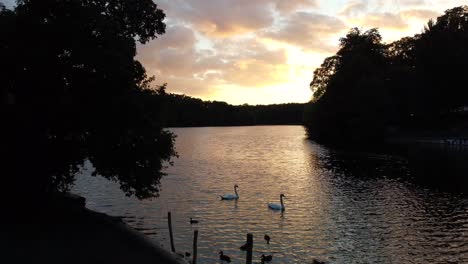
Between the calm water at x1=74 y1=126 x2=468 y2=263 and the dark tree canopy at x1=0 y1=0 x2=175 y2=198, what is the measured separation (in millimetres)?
6247

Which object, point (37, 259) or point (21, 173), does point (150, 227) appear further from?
point (37, 259)

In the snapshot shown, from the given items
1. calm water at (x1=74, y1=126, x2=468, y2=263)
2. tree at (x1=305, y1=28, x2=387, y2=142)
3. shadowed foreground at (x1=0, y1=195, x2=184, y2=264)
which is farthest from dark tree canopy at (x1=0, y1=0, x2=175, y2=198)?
tree at (x1=305, y1=28, x2=387, y2=142)

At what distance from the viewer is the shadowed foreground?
18456mm

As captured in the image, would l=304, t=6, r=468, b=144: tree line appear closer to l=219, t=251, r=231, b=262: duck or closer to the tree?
the tree

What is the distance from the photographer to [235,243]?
2534 cm

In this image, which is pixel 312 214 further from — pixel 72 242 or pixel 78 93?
pixel 78 93

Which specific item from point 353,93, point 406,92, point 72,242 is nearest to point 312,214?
point 72,242

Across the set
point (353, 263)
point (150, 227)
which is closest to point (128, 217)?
point (150, 227)

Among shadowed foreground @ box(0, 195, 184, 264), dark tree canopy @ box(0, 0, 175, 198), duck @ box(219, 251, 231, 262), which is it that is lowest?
duck @ box(219, 251, 231, 262)

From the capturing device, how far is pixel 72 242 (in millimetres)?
20391

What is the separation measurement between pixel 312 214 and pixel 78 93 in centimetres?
1944

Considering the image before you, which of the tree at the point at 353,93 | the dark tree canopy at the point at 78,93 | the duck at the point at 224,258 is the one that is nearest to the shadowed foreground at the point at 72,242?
the dark tree canopy at the point at 78,93

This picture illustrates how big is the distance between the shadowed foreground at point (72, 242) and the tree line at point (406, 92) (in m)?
91.5

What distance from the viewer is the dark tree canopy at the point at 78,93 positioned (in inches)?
845
